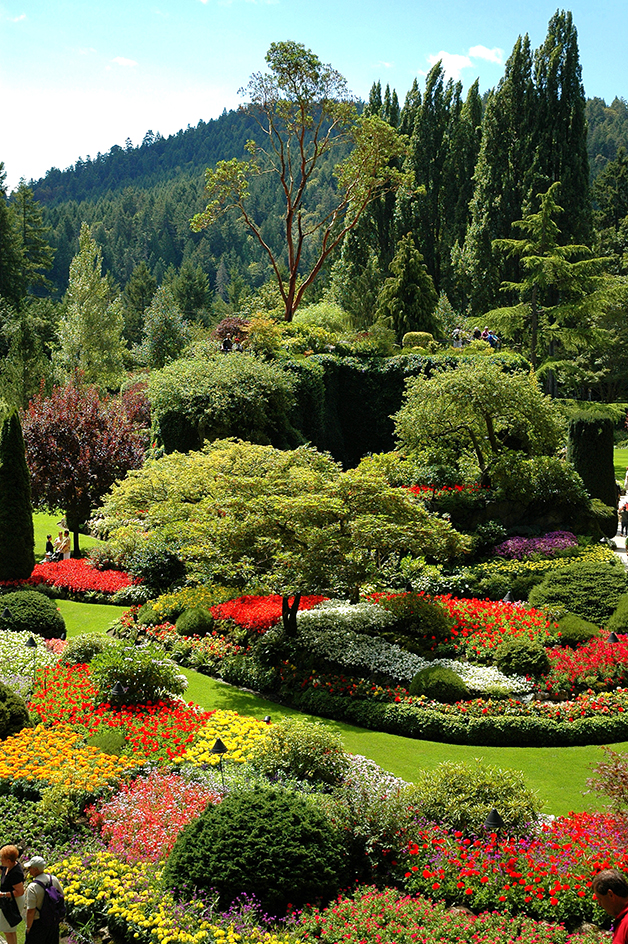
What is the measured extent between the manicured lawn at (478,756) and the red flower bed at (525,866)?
140 cm

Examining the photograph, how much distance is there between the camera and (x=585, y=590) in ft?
51.0

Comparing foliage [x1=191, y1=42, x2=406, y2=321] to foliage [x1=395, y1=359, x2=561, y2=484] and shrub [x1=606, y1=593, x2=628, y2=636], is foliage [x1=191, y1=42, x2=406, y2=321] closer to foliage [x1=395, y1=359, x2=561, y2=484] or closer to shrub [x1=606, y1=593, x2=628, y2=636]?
foliage [x1=395, y1=359, x2=561, y2=484]

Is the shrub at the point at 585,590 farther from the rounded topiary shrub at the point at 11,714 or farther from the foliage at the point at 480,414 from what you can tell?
the rounded topiary shrub at the point at 11,714

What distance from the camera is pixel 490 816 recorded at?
7.99 meters

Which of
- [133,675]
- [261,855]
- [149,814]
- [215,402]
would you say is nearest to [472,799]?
[261,855]

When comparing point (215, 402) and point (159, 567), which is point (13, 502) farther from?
point (215, 402)

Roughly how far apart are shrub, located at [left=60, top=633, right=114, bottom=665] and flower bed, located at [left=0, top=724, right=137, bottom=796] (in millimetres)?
2798

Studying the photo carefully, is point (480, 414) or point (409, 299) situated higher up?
point (409, 299)

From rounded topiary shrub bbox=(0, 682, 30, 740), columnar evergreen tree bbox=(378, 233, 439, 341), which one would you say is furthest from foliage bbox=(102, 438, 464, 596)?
columnar evergreen tree bbox=(378, 233, 439, 341)

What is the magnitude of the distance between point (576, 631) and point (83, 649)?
28.0ft

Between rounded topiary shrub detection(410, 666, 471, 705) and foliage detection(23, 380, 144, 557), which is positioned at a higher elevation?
foliage detection(23, 380, 144, 557)

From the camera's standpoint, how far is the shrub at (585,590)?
1502cm

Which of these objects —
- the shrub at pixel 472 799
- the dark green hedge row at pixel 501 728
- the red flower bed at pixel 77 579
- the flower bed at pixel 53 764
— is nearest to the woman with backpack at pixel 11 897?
the flower bed at pixel 53 764

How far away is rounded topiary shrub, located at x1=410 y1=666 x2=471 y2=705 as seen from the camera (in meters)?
12.3
